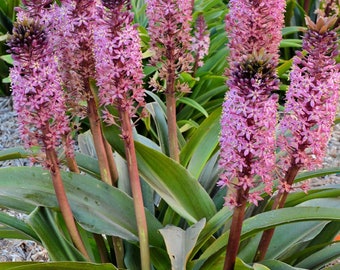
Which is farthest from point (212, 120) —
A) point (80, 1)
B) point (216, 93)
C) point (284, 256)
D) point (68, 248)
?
point (216, 93)

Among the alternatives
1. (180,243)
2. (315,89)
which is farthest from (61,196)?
(315,89)

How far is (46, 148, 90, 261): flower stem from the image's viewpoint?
1.81 metres

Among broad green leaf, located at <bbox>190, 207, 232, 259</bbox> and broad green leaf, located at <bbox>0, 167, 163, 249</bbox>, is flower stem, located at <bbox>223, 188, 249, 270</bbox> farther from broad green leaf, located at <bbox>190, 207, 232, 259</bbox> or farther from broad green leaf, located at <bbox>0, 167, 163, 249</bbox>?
broad green leaf, located at <bbox>0, 167, 163, 249</bbox>

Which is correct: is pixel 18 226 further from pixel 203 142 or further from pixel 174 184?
pixel 203 142

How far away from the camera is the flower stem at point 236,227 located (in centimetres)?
164

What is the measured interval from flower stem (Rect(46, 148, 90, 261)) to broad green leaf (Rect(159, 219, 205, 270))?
0.34 metres

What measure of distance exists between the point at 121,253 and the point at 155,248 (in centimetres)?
18

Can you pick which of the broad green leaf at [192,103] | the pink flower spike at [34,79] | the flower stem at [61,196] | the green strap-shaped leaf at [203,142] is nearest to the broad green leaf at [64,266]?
the flower stem at [61,196]

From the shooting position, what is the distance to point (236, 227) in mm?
1763

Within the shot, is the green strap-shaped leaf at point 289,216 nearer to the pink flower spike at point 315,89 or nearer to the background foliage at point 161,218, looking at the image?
the background foliage at point 161,218

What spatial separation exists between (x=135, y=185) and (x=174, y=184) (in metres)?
0.37

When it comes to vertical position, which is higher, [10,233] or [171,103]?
[171,103]

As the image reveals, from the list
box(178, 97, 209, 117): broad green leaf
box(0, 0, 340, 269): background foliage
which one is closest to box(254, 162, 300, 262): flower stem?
box(0, 0, 340, 269): background foliage

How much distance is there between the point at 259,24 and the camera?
74.7 inches
